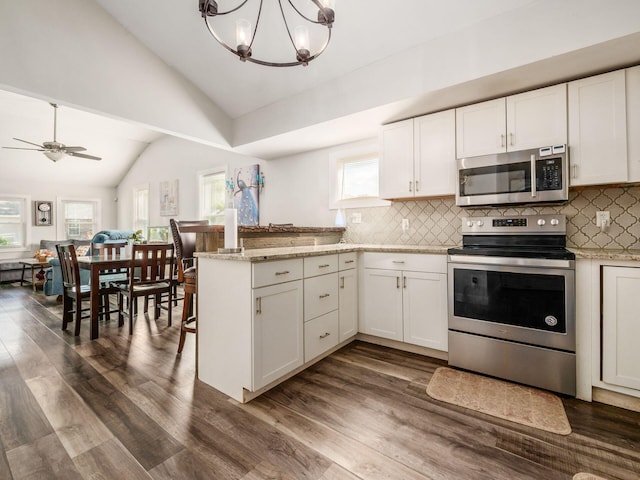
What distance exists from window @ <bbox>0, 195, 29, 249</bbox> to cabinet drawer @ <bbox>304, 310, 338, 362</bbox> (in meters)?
8.39

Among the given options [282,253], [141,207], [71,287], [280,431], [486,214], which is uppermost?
[141,207]

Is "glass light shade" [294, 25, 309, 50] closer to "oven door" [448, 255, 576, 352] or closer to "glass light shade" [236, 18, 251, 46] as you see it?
"glass light shade" [236, 18, 251, 46]

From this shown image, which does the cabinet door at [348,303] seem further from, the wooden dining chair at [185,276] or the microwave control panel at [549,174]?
the microwave control panel at [549,174]

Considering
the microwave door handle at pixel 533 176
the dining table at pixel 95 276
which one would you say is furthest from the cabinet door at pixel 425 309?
the dining table at pixel 95 276

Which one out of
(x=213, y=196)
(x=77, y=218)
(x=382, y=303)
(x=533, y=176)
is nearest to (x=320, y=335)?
(x=382, y=303)

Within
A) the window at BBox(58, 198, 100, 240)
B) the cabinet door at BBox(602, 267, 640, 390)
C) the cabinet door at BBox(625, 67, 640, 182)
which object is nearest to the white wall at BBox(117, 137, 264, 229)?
the window at BBox(58, 198, 100, 240)

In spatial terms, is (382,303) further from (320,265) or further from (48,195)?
(48,195)

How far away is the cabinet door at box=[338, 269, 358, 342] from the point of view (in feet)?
8.78

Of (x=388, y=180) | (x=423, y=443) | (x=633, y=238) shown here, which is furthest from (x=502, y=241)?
(x=423, y=443)

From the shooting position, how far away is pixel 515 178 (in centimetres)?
231

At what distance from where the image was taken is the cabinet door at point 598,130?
1.99m

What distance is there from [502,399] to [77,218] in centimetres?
990

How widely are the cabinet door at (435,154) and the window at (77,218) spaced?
29.1 feet

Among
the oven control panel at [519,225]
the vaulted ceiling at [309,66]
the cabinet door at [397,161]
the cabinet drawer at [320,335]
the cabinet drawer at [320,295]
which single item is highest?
the vaulted ceiling at [309,66]
